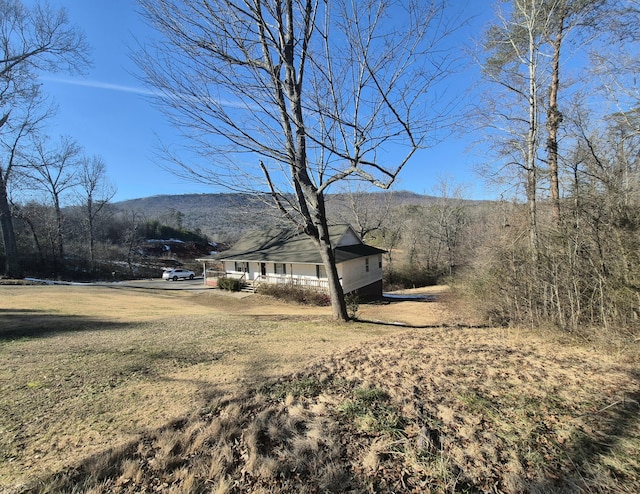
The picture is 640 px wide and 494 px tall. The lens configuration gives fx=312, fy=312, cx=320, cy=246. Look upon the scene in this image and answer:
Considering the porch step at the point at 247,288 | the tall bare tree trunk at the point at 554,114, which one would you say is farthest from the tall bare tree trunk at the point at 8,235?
the tall bare tree trunk at the point at 554,114

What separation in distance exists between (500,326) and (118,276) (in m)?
36.8

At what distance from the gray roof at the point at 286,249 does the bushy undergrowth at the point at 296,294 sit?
1886 mm

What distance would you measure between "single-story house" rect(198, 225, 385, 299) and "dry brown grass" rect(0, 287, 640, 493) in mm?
15113

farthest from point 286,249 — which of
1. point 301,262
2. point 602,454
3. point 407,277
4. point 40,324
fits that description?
point 602,454

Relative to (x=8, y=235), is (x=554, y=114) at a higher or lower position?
higher

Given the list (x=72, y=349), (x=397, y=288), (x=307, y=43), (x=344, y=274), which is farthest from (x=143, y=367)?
(x=397, y=288)

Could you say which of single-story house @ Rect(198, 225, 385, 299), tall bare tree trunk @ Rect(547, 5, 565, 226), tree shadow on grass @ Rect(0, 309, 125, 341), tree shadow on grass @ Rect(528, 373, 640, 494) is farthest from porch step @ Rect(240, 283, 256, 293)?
tree shadow on grass @ Rect(528, 373, 640, 494)

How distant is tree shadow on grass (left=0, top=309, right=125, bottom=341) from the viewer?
23.1 ft

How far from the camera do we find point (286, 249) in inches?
925

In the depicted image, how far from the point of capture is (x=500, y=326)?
8602mm

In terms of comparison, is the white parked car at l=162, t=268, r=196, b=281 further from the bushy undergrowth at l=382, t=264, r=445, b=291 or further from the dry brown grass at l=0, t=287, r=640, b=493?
Answer: the dry brown grass at l=0, t=287, r=640, b=493

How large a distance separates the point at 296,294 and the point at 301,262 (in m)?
2.17

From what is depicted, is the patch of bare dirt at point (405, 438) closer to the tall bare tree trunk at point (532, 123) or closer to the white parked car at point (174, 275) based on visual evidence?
the tall bare tree trunk at point (532, 123)

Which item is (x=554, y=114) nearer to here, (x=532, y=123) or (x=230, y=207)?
(x=532, y=123)
